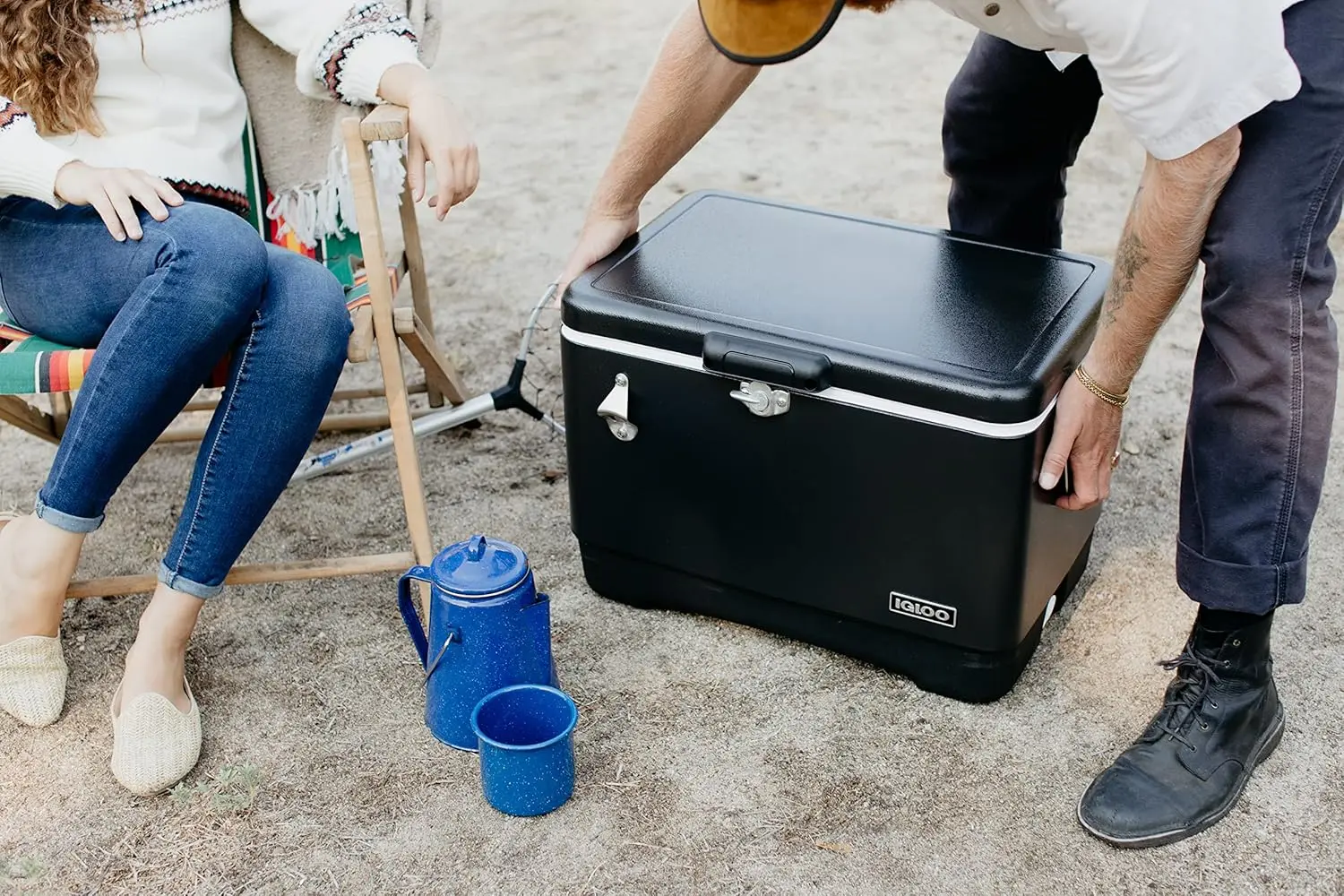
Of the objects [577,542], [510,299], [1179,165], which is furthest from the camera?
[510,299]

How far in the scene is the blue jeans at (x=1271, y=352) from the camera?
5.23ft

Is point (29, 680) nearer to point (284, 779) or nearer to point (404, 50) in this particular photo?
point (284, 779)

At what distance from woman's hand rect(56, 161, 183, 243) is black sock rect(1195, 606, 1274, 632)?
1582 mm

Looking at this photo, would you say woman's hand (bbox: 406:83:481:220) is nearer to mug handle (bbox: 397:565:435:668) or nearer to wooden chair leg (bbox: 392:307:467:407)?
wooden chair leg (bbox: 392:307:467:407)

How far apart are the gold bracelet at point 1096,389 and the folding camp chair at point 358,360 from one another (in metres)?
1.01

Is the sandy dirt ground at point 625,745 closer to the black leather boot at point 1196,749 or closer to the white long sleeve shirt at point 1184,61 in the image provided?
the black leather boot at point 1196,749

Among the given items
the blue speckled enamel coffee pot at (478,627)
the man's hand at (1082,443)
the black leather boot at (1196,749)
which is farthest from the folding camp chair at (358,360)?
the black leather boot at (1196,749)

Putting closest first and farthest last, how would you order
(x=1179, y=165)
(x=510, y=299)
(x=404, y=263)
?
(x=1179, y=165) → (x=404, y=263) → (x=510, y=299)

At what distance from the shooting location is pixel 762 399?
1.92m

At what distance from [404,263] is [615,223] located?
0.71 m

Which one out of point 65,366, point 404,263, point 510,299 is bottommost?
point 510,299

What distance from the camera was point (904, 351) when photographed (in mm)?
1854

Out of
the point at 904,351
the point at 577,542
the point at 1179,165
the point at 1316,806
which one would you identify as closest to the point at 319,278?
the point at 577,542

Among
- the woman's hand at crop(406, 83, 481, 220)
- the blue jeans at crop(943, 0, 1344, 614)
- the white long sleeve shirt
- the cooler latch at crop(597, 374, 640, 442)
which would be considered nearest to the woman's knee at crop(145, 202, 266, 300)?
the woman's hand at crop(406, 83, 481, 220)
